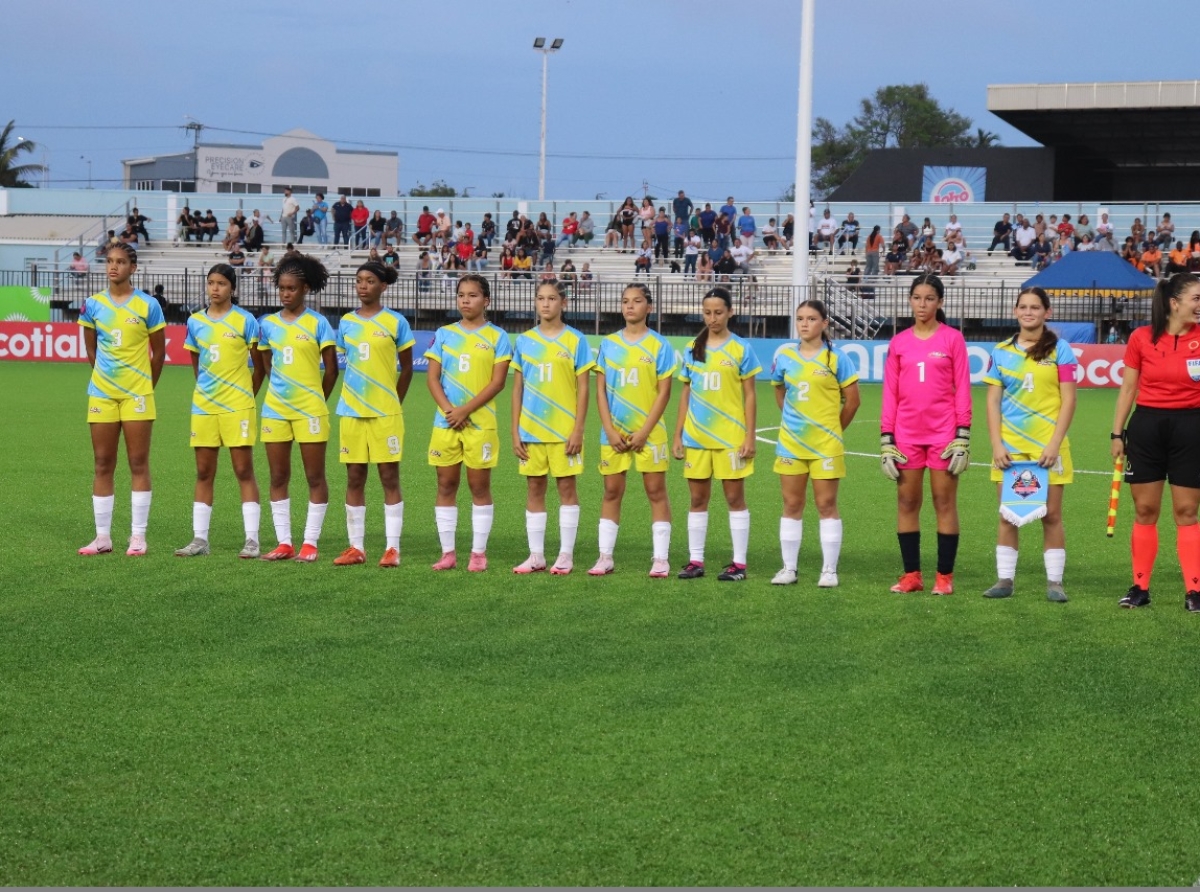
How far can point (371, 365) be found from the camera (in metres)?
9.09

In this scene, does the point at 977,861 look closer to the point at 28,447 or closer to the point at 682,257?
the point at 28,447

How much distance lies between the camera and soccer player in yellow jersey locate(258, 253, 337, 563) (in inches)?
362

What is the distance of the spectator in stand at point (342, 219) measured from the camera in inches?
1575

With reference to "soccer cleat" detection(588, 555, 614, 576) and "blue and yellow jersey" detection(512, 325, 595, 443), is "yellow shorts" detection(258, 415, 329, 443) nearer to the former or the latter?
"blue and yellow jersey" detection(512, 325, 595, 443)

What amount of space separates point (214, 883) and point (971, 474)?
1192cm

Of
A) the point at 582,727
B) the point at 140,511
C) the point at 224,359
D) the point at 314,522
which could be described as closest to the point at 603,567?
the point at 314,522

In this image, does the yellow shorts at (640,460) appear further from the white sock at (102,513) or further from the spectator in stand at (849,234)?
the spectator in stand at (849,234)

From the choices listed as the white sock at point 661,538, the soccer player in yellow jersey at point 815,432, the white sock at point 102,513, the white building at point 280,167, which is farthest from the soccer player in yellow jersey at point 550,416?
the white building at point 280,167

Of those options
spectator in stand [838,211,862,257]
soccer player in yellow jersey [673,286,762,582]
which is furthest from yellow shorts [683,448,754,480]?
spectator in stand [838,211,862,257]

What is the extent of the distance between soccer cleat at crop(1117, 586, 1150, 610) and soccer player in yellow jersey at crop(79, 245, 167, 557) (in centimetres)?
627

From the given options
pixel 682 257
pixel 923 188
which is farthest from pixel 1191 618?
pixel 923 188

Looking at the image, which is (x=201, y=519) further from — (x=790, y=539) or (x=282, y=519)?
(x=790, y=539)

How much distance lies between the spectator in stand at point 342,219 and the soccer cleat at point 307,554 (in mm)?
31975

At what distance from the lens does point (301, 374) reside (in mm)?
9234
